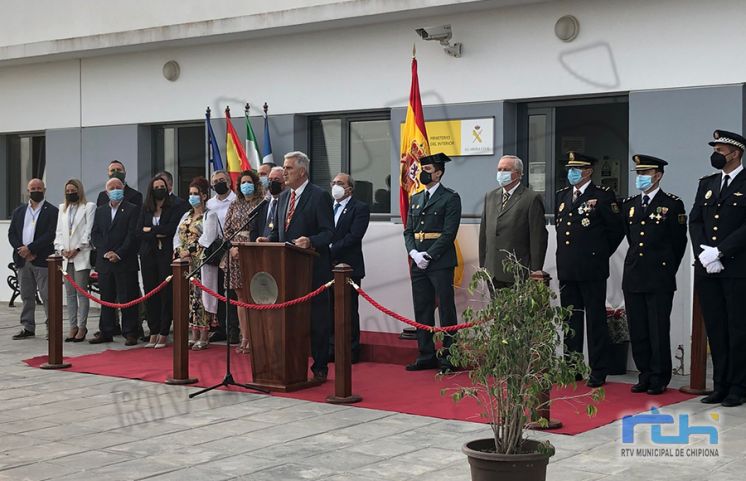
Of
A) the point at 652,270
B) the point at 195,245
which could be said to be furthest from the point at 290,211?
the point at 652,270

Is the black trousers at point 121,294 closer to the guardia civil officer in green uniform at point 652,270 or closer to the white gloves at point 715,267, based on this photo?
the guardia civil officer in green uniform at point 652,270

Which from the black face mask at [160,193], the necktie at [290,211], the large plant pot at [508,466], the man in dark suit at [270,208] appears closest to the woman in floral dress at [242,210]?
the man in dark suit at [270,208]

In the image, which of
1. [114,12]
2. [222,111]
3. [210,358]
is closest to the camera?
[210,358]

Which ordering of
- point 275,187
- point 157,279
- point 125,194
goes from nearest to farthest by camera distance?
1. point 275,187
2. point 157,279
3. point 125,194

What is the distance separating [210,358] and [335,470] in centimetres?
502

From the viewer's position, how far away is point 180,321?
9820 millimetres

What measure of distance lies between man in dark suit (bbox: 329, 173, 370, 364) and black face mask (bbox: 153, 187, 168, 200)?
2312 mm

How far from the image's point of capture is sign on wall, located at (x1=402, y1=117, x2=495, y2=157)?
12336mm

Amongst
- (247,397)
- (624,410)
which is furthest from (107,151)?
(624,410)

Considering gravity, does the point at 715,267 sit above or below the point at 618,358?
above

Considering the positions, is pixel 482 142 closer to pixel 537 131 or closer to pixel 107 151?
pixel 537 131

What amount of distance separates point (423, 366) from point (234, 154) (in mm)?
5338

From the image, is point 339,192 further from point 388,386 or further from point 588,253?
point 588,253

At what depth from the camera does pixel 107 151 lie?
645 inches
